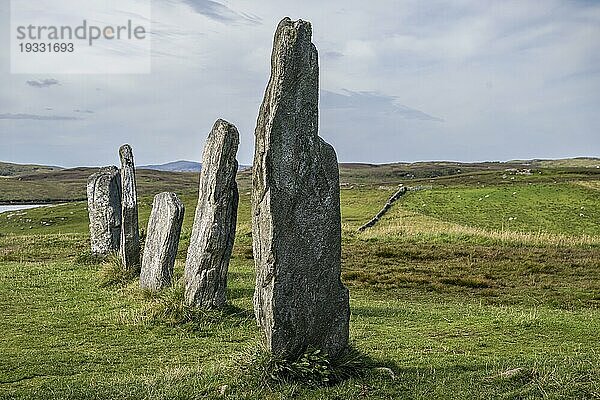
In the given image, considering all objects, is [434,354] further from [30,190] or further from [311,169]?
[30,190]

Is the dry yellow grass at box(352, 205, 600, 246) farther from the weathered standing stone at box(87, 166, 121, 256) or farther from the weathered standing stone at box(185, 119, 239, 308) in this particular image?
the weathered standing stone at box(185, 119, 239, 308)

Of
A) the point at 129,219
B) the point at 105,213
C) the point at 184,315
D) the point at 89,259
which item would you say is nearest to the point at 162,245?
the point at 184,315

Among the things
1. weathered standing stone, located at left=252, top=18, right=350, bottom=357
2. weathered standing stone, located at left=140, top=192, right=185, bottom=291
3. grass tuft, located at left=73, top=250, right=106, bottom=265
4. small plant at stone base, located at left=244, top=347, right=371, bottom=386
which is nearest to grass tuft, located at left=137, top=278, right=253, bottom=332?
weathered standing stone, located at left=140, top=192, right=185, bottom=291

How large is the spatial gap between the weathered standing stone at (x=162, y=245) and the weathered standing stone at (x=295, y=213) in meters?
7.62

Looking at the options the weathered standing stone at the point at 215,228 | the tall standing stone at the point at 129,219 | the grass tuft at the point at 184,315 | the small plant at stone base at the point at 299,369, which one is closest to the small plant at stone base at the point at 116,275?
the tall standing stone at the point at 129,219

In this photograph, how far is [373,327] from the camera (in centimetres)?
1430

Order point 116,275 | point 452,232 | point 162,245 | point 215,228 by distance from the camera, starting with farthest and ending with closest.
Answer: point 452,232 → point 116,275 → point 162,245 → point 215,228

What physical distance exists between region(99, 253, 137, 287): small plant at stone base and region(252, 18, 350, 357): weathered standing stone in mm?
10457

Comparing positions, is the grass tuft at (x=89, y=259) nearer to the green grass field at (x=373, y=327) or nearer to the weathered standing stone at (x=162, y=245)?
the green grass field at (x=373, y=327)

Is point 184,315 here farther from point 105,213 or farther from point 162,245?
point 105,213

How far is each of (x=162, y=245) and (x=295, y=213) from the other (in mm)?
8448

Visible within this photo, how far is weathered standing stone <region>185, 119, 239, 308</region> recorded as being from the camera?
1485 cm

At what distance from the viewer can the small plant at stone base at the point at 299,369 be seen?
9250 millimetres

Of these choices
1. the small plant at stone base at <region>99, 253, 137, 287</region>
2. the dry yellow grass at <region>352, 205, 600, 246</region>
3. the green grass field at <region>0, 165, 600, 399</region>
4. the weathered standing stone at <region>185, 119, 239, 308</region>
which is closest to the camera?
the green grass field at <region>0, 165, 600, 399</region>
